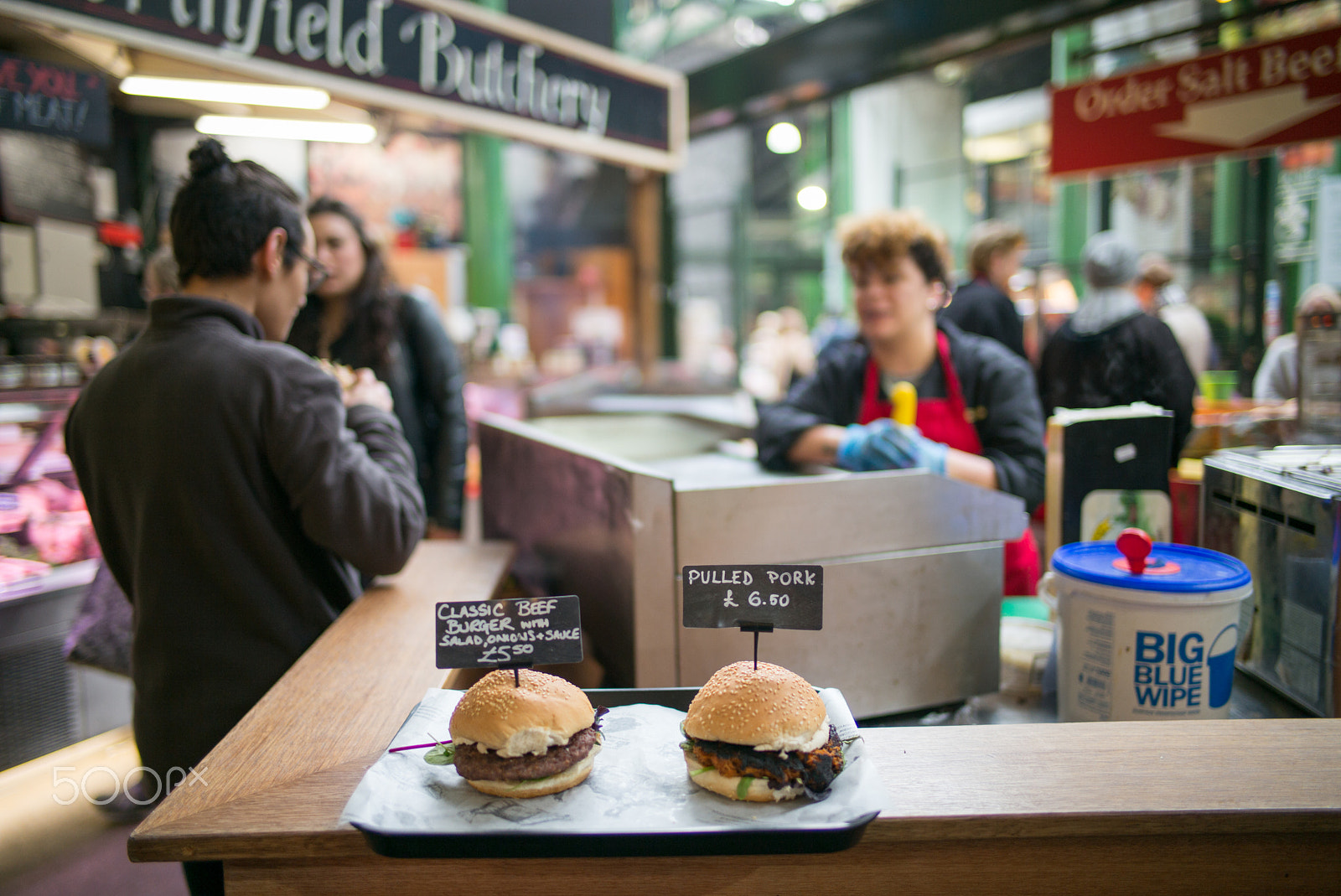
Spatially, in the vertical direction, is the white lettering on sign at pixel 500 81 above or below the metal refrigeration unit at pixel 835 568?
above

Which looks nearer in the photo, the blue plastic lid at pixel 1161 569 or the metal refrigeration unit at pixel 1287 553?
the blue plastic lid at pixel 1161 569

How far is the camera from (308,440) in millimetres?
1510

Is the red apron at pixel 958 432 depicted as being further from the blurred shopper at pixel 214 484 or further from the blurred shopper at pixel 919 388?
the blurred shopper at pixel 214 484

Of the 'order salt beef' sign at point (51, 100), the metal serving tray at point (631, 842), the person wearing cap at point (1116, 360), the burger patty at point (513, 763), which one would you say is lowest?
the metal serving tray at point (631, 842)

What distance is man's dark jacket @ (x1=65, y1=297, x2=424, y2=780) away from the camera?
1476 mm

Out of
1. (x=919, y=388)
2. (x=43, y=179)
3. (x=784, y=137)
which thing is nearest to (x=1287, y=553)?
(x=919, y=388)

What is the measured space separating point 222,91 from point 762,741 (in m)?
4.26

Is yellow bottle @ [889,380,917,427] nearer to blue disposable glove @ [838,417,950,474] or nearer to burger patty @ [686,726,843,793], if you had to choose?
blue disposable glove @ [838,417,950,474]

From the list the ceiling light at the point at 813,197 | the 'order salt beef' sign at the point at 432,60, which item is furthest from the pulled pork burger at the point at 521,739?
the ceiling light at the point at 813,197

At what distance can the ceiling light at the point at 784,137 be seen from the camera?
812 cm

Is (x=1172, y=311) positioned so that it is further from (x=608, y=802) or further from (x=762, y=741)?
(x=608, y=802)

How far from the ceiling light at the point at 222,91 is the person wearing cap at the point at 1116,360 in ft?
10.8

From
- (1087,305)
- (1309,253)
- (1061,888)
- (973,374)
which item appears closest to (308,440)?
(1061,888)

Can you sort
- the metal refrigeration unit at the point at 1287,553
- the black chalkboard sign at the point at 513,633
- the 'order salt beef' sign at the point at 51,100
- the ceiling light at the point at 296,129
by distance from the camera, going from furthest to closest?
1. the ceiling light at the point at 296,129
2. the 'order salt beef' sign at the point at 51,100
3. the metal refrigeration unit at the point at 1287,553
4. the black chalkboard sign at the point at 513,633
